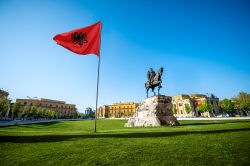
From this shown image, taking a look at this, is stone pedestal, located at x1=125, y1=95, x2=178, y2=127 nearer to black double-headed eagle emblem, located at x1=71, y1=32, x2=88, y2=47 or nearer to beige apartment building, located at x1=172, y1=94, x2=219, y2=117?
black double-headed eagle emblem, located at x1=71, y1=32, x2=88, y2=47

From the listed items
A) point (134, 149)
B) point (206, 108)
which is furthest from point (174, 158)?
point (206, 108)

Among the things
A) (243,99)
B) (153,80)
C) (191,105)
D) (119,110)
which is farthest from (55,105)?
(243,99)

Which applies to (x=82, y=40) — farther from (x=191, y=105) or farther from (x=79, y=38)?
(x=191, y=105)

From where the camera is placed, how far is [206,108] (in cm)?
7281

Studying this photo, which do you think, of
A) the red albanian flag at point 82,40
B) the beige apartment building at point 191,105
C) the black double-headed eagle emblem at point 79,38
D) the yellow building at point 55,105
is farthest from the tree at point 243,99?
the yellow building at point 55,105

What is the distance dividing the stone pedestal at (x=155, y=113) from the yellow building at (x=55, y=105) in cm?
10076

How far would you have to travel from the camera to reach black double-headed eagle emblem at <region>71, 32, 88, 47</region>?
10914mm

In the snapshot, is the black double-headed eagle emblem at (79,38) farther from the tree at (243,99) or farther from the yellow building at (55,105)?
the yellow building at (55,105)

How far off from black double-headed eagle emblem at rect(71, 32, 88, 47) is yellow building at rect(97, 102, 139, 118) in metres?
117

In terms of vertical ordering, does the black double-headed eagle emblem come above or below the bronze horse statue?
above

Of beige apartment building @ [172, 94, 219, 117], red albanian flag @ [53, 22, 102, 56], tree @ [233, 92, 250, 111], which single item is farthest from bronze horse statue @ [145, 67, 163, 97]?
beige apartment building @ [172, 94, 219, 117]

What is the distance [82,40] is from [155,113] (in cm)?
1132

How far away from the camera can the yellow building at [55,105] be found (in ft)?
319

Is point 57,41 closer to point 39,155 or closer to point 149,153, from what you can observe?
point 39,155
